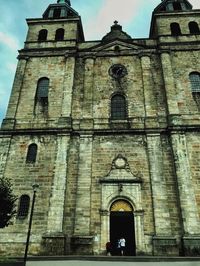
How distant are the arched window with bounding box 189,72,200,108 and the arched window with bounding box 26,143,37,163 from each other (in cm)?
1168

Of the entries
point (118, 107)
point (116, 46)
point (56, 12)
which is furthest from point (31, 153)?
point (56, 12)

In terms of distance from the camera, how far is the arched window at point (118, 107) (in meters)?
20.3

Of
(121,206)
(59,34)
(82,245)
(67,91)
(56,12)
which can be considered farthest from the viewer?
(56,12)

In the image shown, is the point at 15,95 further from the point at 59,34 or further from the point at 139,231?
the point at 139,231

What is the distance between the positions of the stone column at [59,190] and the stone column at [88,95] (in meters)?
1.90

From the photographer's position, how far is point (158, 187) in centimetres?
1695

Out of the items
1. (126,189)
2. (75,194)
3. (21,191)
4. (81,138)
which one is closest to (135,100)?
(81,138)

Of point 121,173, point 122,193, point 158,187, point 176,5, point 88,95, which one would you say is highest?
point 176,5

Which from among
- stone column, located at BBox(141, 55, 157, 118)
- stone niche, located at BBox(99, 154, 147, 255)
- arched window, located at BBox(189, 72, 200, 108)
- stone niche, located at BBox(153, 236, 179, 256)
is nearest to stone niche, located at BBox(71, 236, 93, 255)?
stone niche, located at BBox(99, 154, 147, 255)

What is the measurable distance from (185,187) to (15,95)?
1361 centimetres

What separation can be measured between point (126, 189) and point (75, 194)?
310 cm

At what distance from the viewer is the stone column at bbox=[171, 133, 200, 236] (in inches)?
615

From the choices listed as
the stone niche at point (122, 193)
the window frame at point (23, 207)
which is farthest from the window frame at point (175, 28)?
the window frame at point (23, 207)

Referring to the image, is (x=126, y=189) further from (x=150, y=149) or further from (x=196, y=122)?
(x=196, y=122)
